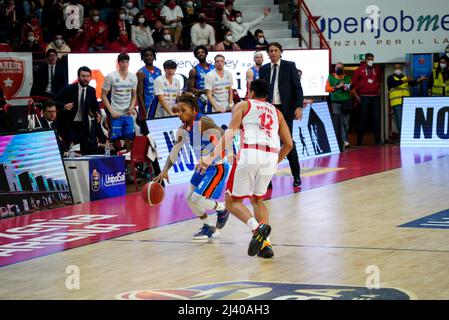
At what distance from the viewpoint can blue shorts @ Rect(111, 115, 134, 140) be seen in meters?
17.5

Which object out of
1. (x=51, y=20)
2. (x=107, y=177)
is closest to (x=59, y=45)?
(x=51, y=20)

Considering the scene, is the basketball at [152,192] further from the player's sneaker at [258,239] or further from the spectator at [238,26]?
the spectator at [238,26]

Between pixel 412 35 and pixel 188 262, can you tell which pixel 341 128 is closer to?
pixel 412 35

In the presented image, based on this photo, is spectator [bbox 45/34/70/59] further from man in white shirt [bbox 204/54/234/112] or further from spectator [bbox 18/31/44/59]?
man in white shirt [bbox 204/54/234/112]

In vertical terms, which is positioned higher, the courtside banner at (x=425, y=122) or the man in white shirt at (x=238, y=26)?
the man in white shirt at (x=238, y=26)

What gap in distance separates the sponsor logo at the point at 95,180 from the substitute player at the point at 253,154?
509 cm

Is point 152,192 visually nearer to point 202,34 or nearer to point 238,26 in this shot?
point 202,34

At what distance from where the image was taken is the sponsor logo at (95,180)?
50.6 feet

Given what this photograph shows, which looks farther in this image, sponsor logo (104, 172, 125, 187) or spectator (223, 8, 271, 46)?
spectator (223, 8, 271, 46)

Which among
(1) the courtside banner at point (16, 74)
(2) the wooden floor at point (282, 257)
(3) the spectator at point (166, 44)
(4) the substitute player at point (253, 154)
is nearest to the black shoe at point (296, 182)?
(2) the wooden floor at point (282, 257)

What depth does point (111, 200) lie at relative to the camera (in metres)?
15.6

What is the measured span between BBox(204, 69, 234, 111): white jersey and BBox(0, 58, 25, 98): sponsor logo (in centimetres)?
387

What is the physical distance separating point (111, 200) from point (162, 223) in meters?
2.57

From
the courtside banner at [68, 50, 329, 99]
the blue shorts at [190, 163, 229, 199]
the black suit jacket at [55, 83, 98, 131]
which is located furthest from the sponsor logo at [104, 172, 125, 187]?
the courtside banner at [68, 50, 329, 99]
